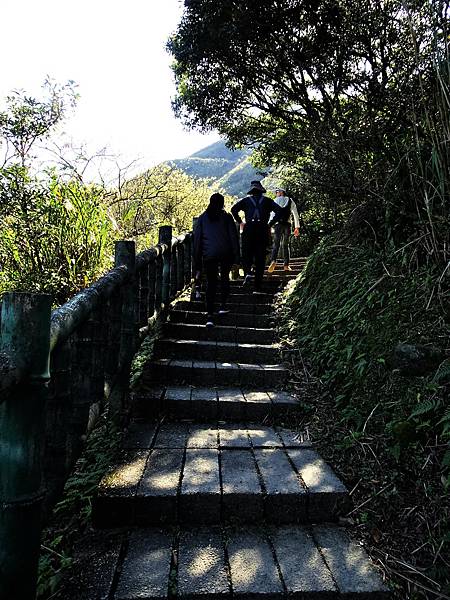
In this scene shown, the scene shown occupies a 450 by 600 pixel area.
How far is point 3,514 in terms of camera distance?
53.4 inches

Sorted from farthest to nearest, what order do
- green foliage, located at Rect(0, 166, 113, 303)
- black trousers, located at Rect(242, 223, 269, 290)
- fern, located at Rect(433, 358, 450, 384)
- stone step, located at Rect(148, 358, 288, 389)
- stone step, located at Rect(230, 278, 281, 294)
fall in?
1. stone step, located at Rect(230, 278, 281, 294)
2. black trousers, located at Rect(242, 223, 269, 290)
3. green foliage, located at Rect(0, 166, 113, 303)
4. stone step, located at Rect(148, 358, 288, 389)
5. fern, located at Rect(433, 358, 450, 384)

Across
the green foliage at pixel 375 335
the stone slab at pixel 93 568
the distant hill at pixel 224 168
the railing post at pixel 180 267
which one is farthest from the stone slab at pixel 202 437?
the distant hill at pixel 224 168

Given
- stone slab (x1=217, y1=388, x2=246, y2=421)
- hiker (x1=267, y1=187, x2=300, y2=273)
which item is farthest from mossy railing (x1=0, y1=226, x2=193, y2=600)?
hiker (x1=267, y1=187, x2=300, y2=273)

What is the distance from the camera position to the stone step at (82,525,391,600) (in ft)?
5.80

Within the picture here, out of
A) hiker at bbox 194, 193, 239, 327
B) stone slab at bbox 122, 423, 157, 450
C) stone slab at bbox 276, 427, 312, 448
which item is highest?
hiker at bbox 194, 193, 239, 327

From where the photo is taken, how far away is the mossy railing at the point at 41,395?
1308 mm

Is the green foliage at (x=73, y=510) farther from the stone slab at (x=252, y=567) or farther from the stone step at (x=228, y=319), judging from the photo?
the stone step at (x=228, y=319)

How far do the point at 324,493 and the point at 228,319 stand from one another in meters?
3.21

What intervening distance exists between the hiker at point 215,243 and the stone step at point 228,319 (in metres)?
0.11

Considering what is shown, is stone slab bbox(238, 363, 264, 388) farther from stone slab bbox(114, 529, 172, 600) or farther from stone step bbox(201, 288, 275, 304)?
stone step bbox(201, 288, 275, 304)

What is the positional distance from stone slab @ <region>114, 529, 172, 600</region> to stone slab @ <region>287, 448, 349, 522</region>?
32.3 inches

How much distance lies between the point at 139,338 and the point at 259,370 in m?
1.18

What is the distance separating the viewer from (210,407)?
336cm

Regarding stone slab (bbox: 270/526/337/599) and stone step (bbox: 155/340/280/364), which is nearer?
stone slab (bbox: 270/526/337/599)
